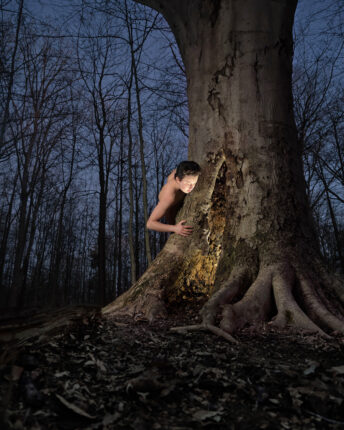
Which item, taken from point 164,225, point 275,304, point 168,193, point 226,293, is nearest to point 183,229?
point 164,225

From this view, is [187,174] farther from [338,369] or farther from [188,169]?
[338,369]

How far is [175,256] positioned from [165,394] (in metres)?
2.19

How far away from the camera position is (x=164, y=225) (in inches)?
149

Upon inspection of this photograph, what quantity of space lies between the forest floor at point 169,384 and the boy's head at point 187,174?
2.16 m

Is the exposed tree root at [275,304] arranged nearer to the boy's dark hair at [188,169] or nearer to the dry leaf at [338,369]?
the dry leaf at [338,369]

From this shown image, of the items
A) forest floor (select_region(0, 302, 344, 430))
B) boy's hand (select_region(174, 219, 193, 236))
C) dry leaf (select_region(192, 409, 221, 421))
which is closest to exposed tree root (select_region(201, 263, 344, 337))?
forest floor (select_region(0, 302, 344, 430))

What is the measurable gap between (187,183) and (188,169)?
216 millimetres

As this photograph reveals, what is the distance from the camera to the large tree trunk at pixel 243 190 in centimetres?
292

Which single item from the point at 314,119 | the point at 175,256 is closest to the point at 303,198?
the point at 175,256

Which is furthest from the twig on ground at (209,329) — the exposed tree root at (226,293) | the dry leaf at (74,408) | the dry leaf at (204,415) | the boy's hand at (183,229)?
the boy's hand at (183,229)

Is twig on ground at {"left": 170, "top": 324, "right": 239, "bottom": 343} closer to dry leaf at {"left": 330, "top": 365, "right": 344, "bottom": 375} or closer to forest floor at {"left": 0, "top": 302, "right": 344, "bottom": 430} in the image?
forest floor at {"left": 0, "top": 302, "right": 344, "bottom": 430}

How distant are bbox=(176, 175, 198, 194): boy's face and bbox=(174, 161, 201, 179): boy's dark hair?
5 centimetres

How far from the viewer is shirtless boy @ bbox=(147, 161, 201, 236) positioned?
12.0 feet

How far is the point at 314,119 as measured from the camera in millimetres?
10984
